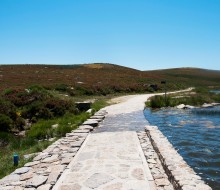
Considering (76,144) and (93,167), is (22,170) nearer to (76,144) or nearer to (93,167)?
(93,167)

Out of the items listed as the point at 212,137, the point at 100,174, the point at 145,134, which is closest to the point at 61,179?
the point at 100,174

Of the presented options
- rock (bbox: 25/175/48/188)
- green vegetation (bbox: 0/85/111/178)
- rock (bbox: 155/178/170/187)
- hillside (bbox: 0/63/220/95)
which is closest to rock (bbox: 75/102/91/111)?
green vegetation (bbox: 0/85/111/178)

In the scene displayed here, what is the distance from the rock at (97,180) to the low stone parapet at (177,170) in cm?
135

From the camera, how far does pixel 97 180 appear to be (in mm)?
6242

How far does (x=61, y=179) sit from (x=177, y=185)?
243cm

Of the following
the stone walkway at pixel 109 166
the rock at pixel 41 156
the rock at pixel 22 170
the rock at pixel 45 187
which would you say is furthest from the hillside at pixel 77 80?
the rock at pixel 45 187

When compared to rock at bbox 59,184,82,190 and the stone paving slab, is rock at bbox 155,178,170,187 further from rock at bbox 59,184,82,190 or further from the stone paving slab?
rock at bbox 59,184,82,190

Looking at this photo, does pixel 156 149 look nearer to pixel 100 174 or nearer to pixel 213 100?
pixel 100 174

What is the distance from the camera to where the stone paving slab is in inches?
236

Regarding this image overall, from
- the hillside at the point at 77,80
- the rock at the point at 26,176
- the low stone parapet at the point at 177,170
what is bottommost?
the rock at the point at 26,176

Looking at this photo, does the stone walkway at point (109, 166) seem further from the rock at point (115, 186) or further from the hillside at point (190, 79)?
the hillside at point (190, 79)

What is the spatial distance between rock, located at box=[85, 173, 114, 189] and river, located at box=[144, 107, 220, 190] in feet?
8.38

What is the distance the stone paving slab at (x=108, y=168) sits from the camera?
600cm

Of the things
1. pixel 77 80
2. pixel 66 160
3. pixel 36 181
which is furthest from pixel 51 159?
pixel 77 80
